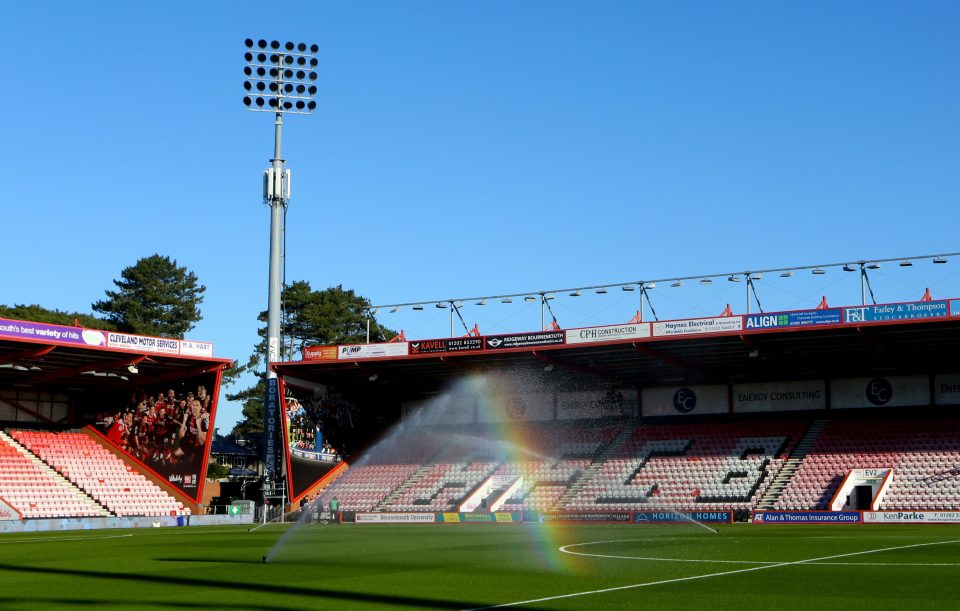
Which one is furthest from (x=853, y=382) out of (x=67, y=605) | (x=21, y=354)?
(x=67, y=605)

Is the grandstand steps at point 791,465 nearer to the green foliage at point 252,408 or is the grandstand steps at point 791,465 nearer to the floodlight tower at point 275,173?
the floodlight tower at point 275,173

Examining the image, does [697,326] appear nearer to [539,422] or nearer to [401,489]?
[539,422]

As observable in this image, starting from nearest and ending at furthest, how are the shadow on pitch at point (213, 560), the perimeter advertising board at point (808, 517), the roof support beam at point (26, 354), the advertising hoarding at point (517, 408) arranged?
the shadow on pitch at point (213, 560), the perimeter advertising board at point (808, 517), the roof support beam at point (26, 354), the advertising hoarding at point (517, 408)

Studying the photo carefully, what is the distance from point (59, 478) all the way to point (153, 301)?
202 ft

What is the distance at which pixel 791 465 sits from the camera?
54438mm

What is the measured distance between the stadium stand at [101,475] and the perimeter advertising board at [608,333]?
78.0 ft

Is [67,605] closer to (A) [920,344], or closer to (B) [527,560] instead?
(B) [527,560]

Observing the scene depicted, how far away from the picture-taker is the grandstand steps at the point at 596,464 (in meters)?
57.2

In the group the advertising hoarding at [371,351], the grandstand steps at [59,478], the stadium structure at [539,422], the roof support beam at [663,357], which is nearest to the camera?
the stadium structure at [539,422]

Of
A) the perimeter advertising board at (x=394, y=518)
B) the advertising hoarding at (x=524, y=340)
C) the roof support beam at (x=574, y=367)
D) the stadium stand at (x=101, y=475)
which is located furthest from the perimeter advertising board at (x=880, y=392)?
the stadium stand at (x=101, y=475)

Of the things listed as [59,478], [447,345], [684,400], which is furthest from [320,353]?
[684,400]

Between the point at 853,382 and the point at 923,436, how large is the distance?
5.51m

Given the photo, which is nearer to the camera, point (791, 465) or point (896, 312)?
point (896, 312)

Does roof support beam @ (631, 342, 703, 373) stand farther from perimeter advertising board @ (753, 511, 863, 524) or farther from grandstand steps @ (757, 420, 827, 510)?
perimeter advertising board @ (753, 511, 863, 524)
